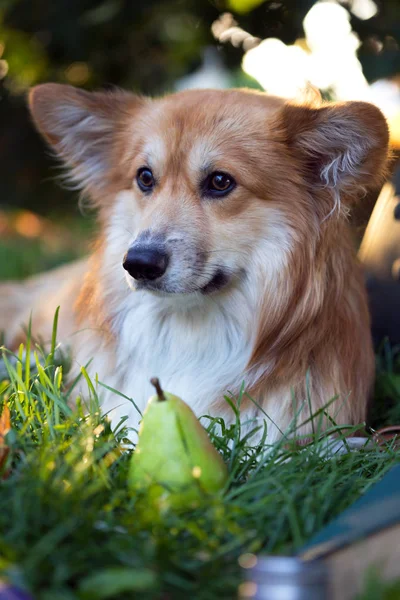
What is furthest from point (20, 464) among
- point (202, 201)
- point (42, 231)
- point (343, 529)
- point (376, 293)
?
point (42, 231)

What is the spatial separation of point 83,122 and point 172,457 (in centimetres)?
153

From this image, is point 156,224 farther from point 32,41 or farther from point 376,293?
point 32,41

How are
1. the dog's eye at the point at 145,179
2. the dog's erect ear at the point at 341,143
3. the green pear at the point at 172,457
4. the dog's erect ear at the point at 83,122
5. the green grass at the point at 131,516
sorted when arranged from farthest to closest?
the dog's erect ear at the point at 83,122, the dog's eye at the point at 145,179, the dog's erect ear at the point at 341,143, the green pear at the point at 172,457, the green grass at the point at 131,516

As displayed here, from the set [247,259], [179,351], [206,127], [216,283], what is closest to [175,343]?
[179,351]

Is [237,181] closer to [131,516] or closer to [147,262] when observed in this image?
[147,262]

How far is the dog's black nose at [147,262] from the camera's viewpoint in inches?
83.6

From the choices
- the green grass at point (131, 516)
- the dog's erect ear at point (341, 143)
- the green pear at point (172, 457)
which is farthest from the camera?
the dog's erect ear at point (341, 143)

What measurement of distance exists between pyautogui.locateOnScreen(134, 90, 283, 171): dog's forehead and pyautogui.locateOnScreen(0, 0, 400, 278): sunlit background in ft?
0.81

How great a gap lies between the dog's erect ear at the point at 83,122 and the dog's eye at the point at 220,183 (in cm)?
51

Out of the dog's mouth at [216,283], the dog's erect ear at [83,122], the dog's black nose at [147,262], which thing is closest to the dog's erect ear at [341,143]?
the dog's mouth at [216,283]

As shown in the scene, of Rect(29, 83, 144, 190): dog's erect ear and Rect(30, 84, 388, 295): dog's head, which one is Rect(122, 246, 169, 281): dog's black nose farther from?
Rect(29, 83, 144, 190): dog's erect ear

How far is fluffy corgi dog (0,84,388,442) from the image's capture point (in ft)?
7.24

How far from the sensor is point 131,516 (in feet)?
4.93

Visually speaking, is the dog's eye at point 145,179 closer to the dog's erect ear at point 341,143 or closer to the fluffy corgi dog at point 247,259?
the fluffy corgi dog at point 247,259
